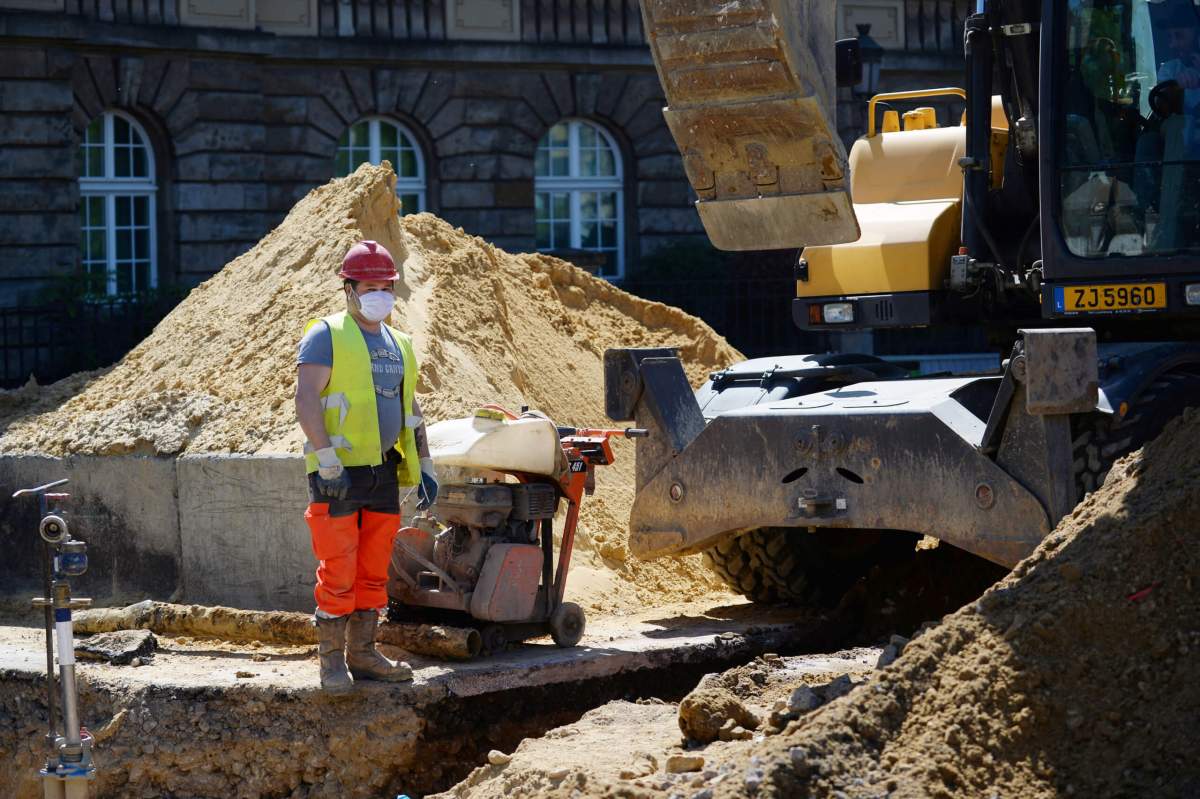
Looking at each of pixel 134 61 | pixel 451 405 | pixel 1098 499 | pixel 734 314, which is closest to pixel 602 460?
pixel 451 405

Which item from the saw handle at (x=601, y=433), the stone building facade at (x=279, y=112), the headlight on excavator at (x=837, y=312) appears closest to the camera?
the saw handle at (x=601, y=433)

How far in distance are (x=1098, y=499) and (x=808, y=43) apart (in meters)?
2.22

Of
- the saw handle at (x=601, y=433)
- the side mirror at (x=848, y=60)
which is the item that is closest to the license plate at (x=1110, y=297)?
the side mirror at (x=848, y=60)

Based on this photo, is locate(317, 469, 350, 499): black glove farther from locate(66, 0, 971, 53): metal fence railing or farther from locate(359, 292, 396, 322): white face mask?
locate(66, 0, 971, 53): metal fence railing

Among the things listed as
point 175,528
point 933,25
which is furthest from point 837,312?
point 933,25

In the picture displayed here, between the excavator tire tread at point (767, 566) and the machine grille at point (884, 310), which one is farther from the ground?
the machine grille at point (884, 310)

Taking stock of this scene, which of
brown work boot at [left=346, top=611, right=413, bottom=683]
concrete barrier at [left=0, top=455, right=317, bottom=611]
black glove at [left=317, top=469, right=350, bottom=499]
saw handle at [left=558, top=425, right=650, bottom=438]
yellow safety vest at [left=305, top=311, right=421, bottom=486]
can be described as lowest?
brown work boot at [left=346, top=611, right=413, bottom=683]

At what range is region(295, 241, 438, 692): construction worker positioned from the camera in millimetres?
6617

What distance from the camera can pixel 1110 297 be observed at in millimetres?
7062

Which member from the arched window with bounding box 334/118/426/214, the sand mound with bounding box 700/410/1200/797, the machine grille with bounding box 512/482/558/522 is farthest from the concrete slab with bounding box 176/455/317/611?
the arched window with bounding box 334/118/426/214

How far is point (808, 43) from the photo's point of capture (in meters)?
6.91

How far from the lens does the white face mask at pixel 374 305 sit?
6762 mm

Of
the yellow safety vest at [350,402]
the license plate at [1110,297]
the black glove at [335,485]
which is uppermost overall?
the license plate at [1110,297]

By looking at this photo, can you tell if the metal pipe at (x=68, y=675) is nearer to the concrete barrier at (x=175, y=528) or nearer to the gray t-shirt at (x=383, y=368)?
the gray t-shirt at (x=383, y=368)
